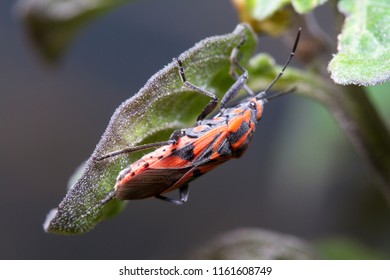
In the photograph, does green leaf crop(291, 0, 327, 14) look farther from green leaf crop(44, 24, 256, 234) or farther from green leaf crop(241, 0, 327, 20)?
green leaf crop(44, 24, 256, 234)

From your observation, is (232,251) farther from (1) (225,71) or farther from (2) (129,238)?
(2) (129,238)

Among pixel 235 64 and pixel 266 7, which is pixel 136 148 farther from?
pixel 266 7

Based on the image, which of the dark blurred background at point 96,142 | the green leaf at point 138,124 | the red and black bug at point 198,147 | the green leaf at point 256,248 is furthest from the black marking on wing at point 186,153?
the dark blurred background at point 96,142

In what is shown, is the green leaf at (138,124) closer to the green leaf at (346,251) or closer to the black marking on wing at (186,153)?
the black marking on wing at (186,153)

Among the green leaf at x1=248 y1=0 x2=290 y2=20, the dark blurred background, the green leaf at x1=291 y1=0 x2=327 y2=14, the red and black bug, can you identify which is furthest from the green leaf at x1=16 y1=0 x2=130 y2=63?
the dark blurred background

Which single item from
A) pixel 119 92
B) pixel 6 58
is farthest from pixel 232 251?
pixel 6 58

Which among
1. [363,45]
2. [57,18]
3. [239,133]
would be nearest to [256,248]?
[239,133]
